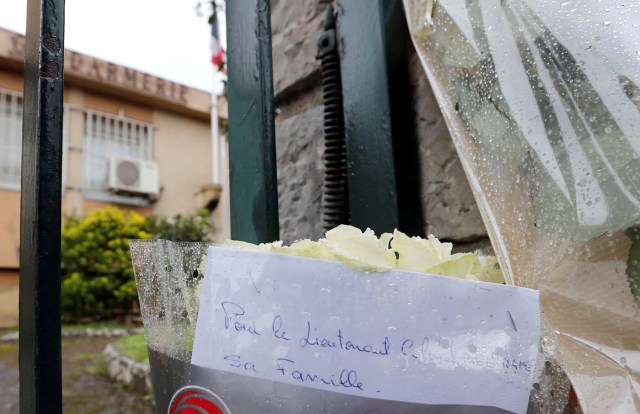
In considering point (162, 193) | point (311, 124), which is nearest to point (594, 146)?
point (311, 124)

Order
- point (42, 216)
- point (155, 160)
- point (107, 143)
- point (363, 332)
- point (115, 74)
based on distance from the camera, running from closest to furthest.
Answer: point (363, 332) < point (42, 216) < point (115, 74) < point (107, 143) < point (155, 160)

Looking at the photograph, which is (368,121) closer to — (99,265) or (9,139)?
(99,265)

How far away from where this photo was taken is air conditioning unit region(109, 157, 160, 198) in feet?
23.8

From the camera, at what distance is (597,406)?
481 mm

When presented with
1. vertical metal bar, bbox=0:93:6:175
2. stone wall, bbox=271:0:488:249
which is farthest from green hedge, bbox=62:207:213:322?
stone wall, bbox=271:0:488:249

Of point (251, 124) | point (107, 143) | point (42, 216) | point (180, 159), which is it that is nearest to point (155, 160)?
point (180, 159)

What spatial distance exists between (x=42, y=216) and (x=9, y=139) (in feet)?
23.3

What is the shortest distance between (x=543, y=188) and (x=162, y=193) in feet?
25.9

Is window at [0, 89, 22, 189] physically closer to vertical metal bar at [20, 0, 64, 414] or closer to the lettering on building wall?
the lettering on building wall

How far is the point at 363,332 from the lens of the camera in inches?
17.1

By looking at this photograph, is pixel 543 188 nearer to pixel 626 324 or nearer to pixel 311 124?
pixel 626 324

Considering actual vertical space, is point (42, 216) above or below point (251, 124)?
below

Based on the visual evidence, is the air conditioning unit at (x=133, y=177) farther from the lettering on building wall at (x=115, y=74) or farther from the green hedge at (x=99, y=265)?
the lettering on building wall at (x=115, y=74)

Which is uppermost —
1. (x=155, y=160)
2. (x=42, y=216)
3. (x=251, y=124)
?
(x=155, y=160)
